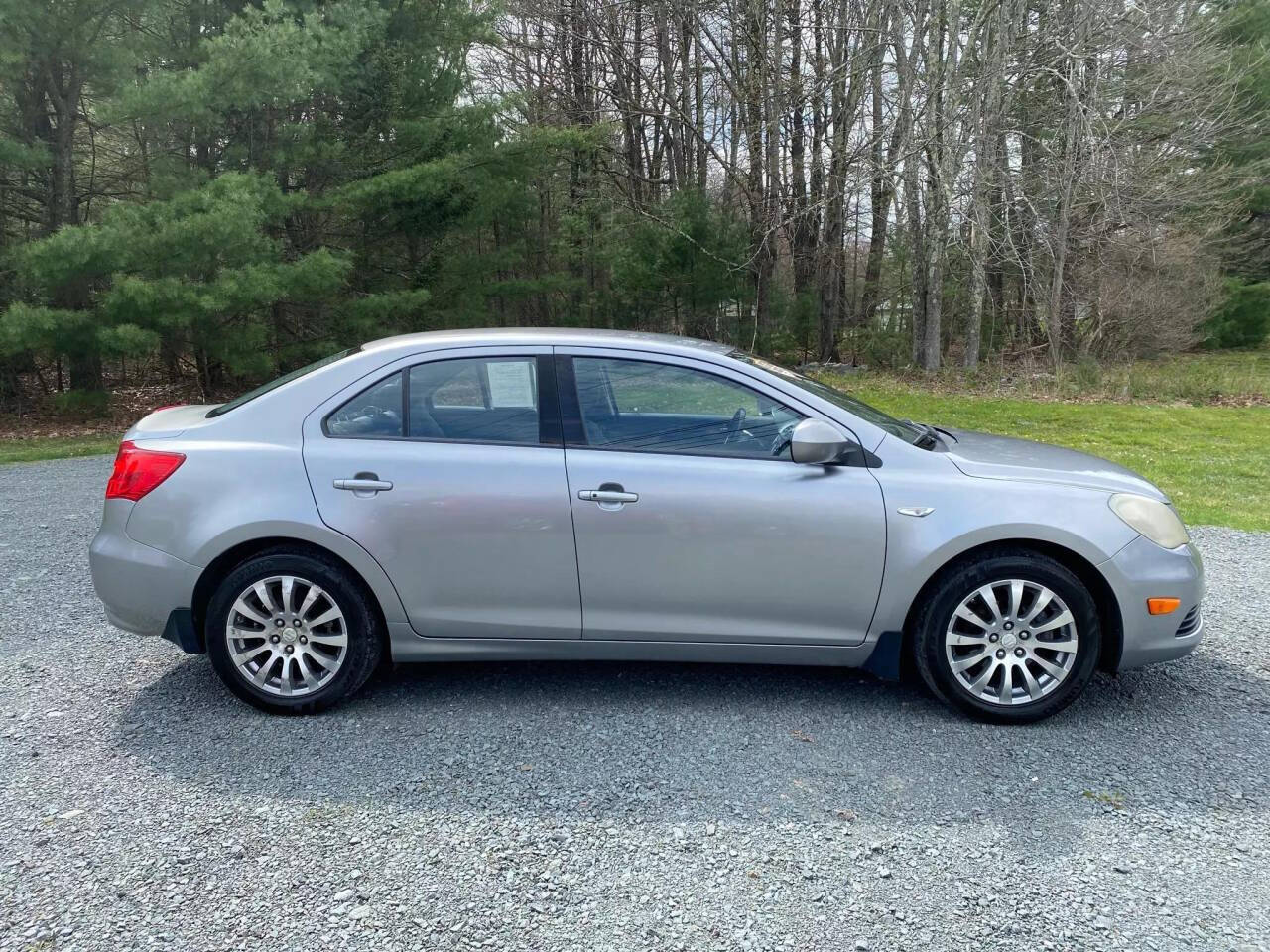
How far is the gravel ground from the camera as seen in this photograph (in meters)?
2.56

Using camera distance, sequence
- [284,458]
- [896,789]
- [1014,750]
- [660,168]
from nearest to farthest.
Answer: [896,789] < [1014,750] < [284,458] < [660,168]

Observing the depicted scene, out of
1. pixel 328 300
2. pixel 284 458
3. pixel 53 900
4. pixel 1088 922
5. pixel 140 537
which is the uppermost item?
pixel 328 300

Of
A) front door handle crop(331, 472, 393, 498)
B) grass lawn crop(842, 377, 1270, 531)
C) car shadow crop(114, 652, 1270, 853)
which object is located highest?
front door handle crop(331, 472, 393, 498)

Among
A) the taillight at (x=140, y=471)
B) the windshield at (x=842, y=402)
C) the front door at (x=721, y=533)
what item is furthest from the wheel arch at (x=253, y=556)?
the windshield at (x=842, y=402)

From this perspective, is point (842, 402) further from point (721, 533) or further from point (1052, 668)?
point (1052, 668)

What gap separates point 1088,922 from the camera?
255 centimetres

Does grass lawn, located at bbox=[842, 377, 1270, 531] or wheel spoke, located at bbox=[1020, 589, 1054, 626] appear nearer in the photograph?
wheel spoke, located at bbox=[1020, 589, 1054, 626]

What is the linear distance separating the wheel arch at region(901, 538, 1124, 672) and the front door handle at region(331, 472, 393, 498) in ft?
7.36

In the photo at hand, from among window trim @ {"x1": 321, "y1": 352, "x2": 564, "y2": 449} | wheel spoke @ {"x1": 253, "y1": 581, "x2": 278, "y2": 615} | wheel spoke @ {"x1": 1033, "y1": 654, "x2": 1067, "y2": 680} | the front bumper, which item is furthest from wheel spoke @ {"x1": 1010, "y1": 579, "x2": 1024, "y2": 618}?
wheel spoke @ {"x1": 253, "y1": 581, "x2": 278, "y2": 615}

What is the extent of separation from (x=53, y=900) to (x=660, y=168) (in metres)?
27.4

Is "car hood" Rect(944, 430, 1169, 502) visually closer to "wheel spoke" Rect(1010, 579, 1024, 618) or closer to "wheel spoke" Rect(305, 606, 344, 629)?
"wheel spoke" Rect(1010, 579, 1024, 618)

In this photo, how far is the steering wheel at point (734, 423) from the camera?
382cm

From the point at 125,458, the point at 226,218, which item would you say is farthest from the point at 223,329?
the point at 125,458

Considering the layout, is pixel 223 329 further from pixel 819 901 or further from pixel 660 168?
pixel 660 168
